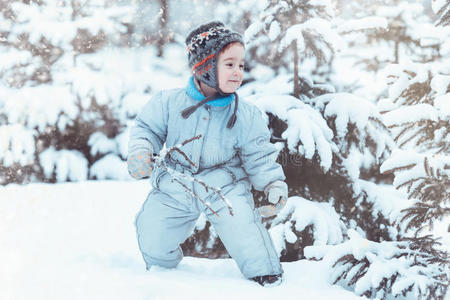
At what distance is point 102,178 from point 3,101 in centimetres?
162

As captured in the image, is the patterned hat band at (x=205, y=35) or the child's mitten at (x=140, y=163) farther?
the patterned hat band at (x=205, y=35)

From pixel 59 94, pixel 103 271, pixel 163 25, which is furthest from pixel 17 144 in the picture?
pixel 103 271

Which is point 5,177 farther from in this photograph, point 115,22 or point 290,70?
point 290,70

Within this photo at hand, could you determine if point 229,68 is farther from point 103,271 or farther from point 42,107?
point 42,107

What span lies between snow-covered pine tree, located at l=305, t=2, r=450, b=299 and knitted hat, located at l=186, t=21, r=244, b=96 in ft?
3.00

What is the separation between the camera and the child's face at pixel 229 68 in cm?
200

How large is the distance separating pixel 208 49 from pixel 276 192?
2.67ft

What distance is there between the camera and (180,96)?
2.13 meters

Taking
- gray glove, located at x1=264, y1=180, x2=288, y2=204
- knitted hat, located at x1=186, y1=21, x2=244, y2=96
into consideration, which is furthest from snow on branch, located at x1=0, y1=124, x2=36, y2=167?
gray glove, located at x1=264, y1=180, x2=288, y2=204


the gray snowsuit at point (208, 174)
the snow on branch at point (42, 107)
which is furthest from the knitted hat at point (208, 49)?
the snow on branch at point (42, 107)

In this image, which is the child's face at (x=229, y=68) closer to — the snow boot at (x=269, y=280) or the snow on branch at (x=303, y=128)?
the snow on branch at (x=303, y=128)

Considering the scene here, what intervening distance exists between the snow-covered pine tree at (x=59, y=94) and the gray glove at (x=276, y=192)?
345 centimetres

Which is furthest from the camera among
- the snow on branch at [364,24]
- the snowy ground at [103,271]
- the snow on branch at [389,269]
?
the snow on branch at [364,24]

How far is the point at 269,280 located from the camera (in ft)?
6.35
